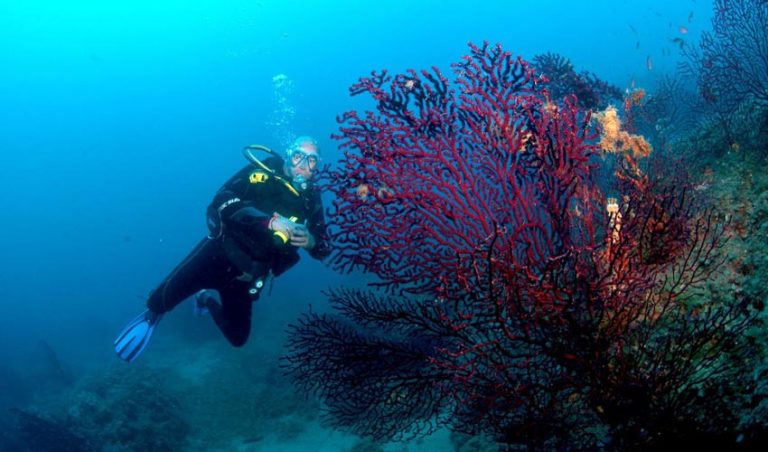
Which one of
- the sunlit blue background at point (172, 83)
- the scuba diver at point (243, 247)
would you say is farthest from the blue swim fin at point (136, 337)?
the sunlit blue background at point (172, 83)

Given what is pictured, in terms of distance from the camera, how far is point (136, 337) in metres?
6.89

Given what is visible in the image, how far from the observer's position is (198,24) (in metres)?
140

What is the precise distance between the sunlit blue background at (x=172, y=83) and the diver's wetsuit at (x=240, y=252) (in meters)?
82.8

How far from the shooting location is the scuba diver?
5.82m

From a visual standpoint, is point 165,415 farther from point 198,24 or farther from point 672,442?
point 198,24

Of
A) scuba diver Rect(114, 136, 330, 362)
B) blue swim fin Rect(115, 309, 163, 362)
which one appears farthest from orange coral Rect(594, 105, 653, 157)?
blue swim fin Rect(115, 309, 163, 362)

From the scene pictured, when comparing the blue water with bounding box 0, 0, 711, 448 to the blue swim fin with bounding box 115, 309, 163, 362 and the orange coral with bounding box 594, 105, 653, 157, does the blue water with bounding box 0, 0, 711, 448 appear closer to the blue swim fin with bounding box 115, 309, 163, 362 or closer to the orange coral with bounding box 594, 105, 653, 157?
the blue swim fin with bounding box 115, 309, 163, 362

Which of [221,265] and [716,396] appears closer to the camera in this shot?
[716,396]

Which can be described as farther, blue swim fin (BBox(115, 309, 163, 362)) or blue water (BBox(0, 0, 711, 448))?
blue water (BBox(0, 0, 711, 448))

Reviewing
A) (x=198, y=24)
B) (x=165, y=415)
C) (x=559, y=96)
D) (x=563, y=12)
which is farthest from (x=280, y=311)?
(x=198, y=24)

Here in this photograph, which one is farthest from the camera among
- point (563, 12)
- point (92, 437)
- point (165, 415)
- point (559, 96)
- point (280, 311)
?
point (563, 12)

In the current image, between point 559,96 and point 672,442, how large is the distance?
201 inches

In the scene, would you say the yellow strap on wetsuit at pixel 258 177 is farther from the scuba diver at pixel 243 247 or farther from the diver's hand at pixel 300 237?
the diver's hand at pixel 300 237

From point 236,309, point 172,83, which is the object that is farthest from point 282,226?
point 172,83
